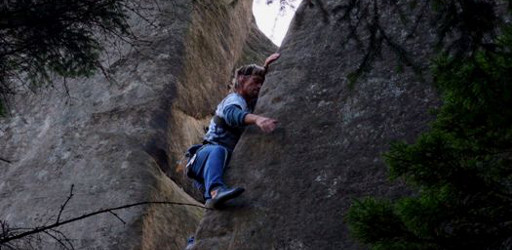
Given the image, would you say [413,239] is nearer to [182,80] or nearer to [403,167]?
[403,167]

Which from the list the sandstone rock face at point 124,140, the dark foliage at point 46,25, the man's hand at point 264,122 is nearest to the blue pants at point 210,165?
the man's hand at point 264,122

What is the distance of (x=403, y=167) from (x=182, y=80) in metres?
5.57

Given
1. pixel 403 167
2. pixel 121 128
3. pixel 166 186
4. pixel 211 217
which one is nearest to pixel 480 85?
pixel 403 167

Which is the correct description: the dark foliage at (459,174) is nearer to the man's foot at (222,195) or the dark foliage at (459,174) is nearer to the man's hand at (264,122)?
the man's foot at (222,195)

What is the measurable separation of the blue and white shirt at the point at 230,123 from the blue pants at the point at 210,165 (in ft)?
0.54

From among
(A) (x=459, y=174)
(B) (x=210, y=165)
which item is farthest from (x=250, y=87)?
(A) (x=459, y=174)

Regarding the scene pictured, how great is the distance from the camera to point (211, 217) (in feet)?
18.3

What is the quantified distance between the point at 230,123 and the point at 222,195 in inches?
32.7

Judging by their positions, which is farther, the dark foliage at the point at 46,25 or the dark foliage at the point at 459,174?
the dark foliage at the point at 46,25

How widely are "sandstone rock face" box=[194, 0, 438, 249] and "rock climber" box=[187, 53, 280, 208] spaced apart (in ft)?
0.42

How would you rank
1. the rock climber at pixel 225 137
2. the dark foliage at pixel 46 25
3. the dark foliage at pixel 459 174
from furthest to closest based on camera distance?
the rock climber at pixel 225 137
the dark foliage at pixel 46 25
the dark foliage at pixel 459 174

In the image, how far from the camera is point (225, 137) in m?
6.32

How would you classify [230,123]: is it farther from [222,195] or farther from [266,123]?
[222,195]

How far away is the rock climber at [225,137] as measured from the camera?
5.66 metres
